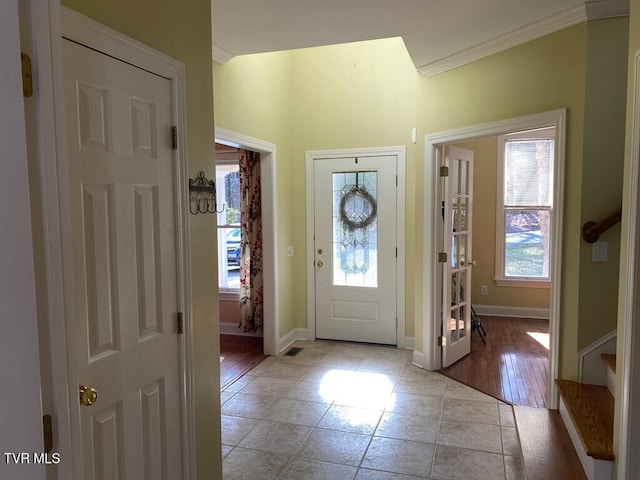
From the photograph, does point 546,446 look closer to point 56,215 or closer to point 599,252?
point 599,252

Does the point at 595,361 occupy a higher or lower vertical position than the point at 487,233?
lower

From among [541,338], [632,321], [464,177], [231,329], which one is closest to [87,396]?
[632,321]

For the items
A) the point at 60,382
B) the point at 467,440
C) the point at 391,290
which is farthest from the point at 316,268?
the point at 60,382

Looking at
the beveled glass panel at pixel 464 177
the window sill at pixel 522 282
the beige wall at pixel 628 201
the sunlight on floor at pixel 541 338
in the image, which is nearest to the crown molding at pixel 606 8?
the beige wall at pixel 628 201

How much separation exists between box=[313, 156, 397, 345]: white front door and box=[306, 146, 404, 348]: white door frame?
0.14 ft

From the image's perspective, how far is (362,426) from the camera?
3.10 m

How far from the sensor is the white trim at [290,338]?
15.6ft

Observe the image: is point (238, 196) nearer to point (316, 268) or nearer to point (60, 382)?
point (316, 268)

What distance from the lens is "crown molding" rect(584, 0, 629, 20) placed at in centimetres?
266

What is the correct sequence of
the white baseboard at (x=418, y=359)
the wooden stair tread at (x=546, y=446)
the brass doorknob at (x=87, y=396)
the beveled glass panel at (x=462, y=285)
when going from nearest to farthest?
1. the brass doorknob at (x=87, y=396)
2. the wooden stair tread at (x=546, y=446)
3. the white baseboard at (x=418, y=359)
4. the beveled glass panel at (x=462, y=285)

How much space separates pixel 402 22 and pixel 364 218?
7.45 feet

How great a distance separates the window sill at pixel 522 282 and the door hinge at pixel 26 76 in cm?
609

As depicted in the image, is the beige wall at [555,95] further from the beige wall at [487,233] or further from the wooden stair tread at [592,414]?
the beige wall at [487,233]

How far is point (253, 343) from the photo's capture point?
5.10 m
